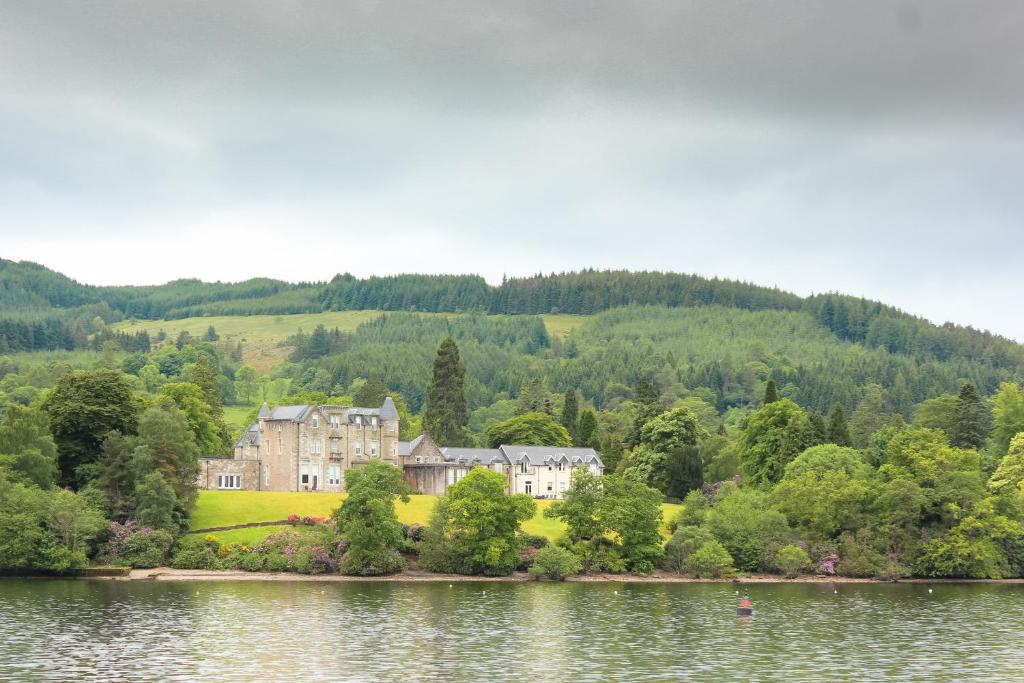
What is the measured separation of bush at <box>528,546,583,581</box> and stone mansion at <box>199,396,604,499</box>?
66.6 ft

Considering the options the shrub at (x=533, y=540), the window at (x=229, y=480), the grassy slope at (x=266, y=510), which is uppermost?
the window at (x=229, y=480)

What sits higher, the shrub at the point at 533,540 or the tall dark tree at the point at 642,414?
the tall dark tree at the point at 642,414

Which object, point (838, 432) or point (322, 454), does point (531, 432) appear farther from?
point (838, 432)

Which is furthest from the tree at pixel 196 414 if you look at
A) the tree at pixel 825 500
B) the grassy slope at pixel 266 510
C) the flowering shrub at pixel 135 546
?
the tree at pixel 825 500

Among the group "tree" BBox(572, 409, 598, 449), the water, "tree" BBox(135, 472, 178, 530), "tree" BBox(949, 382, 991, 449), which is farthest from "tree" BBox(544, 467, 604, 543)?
"tree" BBox(572, 409, 598, 449)

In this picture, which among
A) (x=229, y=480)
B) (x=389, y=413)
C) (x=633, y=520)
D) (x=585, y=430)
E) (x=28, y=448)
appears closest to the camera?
(x=28, y=448)

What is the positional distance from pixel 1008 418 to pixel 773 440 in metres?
26.3

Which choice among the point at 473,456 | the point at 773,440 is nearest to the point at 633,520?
the point at 773,440

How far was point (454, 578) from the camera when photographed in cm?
10562

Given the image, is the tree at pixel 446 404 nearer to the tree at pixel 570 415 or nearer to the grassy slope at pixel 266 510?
the tree at pixel 570 415

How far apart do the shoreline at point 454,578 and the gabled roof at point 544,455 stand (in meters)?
40.9

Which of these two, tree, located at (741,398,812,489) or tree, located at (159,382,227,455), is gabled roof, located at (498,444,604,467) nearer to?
tree, located at (741,398,812,489)

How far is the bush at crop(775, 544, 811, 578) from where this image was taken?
109938 millimetres

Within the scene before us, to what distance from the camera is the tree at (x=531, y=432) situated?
170 meters
